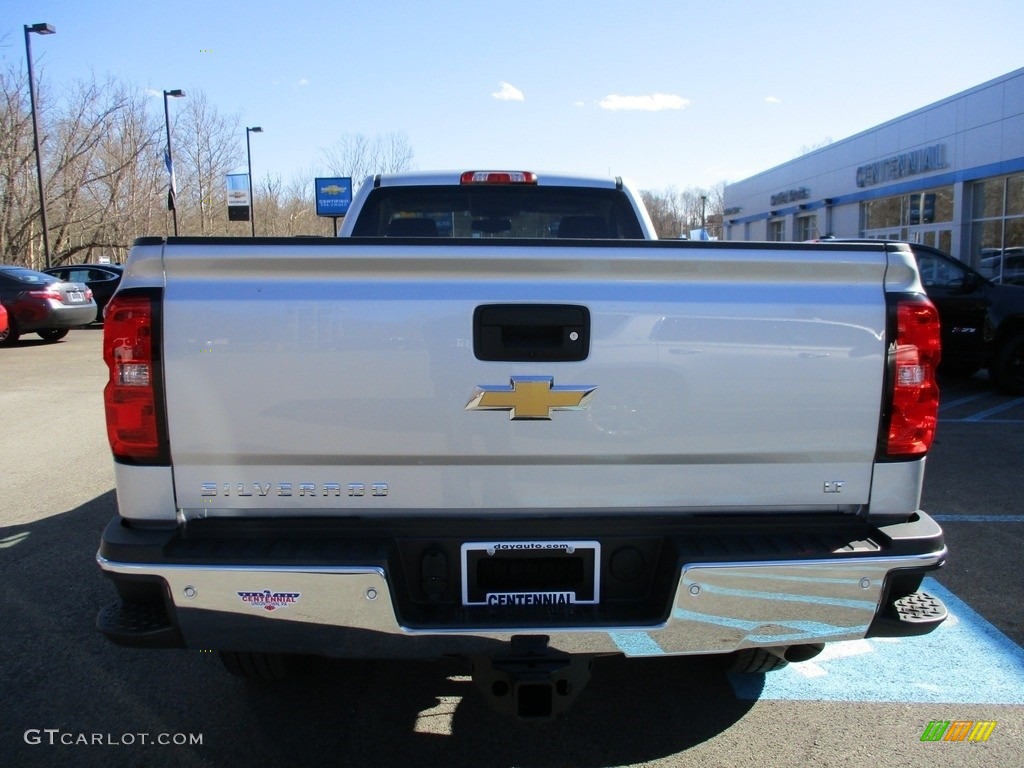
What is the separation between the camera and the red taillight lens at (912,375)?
2.38m

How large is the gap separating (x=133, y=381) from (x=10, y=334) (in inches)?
657

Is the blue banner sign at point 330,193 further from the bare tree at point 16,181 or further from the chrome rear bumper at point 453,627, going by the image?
the chrome rear bumper at point 453,627

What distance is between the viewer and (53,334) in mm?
17328

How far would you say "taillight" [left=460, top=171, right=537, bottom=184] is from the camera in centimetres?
419

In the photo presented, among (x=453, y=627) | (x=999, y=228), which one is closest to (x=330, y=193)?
(x=999, y=228)

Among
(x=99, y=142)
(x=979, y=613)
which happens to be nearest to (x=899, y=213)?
(x=979, y=613)

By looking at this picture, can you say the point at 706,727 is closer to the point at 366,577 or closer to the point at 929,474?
the point at 366,577

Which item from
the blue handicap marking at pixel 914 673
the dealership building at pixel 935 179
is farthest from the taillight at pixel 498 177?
the dealership building at pixel 935 179

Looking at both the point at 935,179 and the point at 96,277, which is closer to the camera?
the point at 96,277

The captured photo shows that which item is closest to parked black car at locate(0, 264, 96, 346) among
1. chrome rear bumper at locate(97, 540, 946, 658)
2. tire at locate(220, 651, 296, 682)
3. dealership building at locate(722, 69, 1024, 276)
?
tire at locate(220, 651, 296, 682)

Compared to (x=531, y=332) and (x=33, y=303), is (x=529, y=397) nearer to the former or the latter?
(x=531, y=332)

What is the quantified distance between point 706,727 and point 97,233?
40406mm

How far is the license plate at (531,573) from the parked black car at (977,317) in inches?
375

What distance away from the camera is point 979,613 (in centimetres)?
405
